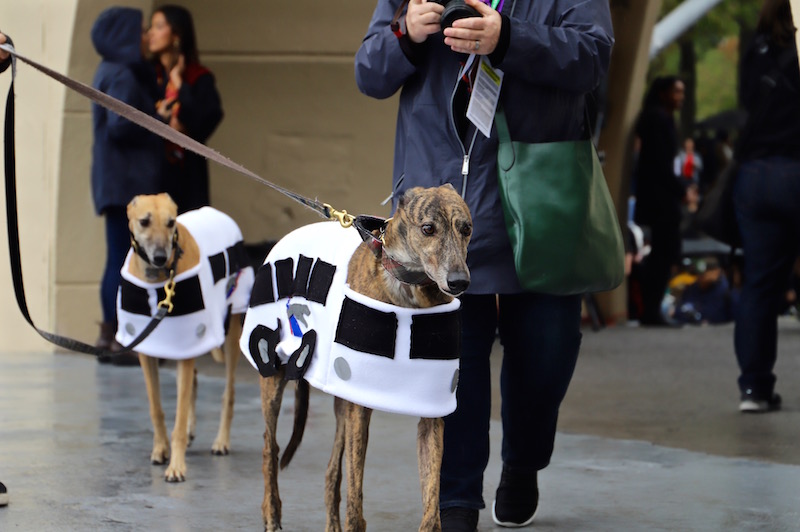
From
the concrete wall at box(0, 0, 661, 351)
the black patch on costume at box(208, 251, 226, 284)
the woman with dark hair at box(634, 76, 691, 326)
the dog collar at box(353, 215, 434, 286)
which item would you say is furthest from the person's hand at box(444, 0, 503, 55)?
the woman with dark hair at box(634, 76, 691, 326)

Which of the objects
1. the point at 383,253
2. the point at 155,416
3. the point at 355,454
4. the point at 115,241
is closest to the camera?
the point at 383,253

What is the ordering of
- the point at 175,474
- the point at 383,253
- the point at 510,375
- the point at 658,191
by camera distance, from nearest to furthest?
the point at 383,253, the point at 510,375, the point at 175,474, the point at 658,191

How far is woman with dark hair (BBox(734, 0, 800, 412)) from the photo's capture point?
7078mm

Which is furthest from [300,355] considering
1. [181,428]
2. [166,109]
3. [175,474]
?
[166,109]

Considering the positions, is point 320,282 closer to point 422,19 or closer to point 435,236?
point 435,236

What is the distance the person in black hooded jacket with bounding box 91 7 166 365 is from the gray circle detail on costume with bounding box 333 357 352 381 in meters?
5.30

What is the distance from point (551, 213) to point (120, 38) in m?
5.50

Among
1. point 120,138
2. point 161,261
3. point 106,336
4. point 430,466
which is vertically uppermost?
point 120,138

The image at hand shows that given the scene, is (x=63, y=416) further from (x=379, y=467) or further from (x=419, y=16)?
(x=419, y=16)

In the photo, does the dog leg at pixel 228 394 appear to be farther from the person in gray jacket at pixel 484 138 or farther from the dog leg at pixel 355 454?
the dog leg at pixel 355 454

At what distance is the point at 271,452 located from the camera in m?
4.47

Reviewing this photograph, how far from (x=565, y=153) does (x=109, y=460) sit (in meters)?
2.82

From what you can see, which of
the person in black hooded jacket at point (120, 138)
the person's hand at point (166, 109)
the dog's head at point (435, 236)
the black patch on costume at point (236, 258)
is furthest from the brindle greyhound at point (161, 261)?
the person's hand at point (166, 109)

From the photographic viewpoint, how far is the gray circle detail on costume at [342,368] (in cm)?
370
